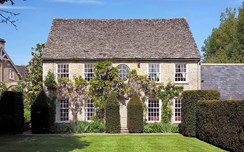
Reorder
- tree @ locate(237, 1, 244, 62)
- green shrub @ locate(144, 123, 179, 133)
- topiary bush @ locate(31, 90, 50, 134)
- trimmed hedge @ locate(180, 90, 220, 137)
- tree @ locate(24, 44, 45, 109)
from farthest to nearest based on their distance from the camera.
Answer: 1. tree @ locate(237, 1, 244, 62)
2. tree @ locate(24, 44, 45, 109)
3. green shrub @ locate(144, 123, 179, 133)
4. topiary bush @ locate(31, 90, 50, 134)
5. trimmed hedge @ locate(180, 90, 220, 137)

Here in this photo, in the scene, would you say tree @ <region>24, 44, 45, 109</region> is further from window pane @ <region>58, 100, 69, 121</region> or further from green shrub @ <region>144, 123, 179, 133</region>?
green shrub @ <region>144, 123, 179, 133</region>

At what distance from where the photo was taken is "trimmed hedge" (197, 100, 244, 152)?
50.9 ft

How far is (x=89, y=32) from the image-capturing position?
100ft

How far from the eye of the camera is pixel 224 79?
30.0 meters

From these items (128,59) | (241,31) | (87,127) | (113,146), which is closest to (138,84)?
(128,59)

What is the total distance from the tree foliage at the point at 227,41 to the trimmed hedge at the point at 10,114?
115ft

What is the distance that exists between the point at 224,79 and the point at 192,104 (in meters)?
8.49

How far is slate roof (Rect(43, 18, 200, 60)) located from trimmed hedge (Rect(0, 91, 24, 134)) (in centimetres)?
481

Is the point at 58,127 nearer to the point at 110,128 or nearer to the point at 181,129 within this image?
the point at 110,128

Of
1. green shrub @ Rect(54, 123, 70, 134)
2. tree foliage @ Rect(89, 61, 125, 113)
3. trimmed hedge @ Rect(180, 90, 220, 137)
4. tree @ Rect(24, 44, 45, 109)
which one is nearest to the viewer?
trimmed hedge @ Rect(180, 90, 220, 137)

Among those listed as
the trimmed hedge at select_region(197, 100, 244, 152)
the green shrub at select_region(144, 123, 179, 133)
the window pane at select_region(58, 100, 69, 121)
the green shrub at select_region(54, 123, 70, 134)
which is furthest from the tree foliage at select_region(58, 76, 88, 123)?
the trimmed hedge at select_region(197, 100, 244, 152)

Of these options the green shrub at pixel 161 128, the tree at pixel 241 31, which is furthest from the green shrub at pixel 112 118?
the tree at pixel 241 31

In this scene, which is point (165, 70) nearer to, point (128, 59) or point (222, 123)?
point (128, 59)

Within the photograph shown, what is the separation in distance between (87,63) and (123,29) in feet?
16.8
